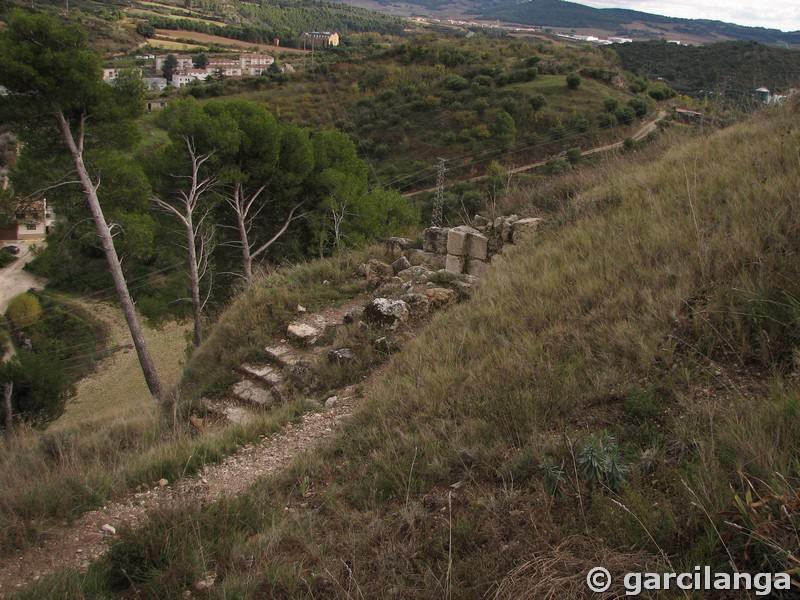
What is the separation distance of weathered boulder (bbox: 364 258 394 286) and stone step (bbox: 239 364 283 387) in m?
2.03

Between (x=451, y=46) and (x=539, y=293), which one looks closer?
(x=539, y=293)

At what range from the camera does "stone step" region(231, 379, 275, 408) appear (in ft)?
17.3

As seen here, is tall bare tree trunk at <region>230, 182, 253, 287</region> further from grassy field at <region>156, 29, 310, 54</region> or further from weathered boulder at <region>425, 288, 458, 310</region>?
grassy field at <region>156, 29, 310, 54</region>

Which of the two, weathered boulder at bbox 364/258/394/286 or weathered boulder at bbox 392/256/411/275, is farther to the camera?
weathered boulder at bbox 392/256/411/275

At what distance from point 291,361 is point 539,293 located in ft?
9.78

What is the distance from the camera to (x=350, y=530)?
2402 millimetres

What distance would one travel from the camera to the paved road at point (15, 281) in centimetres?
2364

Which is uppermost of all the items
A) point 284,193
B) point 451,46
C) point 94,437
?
point 451,46

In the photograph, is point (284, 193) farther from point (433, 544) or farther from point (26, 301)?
point (26, 301)

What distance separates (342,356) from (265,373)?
115 cm

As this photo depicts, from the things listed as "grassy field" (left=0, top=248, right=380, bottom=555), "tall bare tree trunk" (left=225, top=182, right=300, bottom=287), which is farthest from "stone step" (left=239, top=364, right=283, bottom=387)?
"tall bare tree trunk" (left=225, top=182, right=300, bottom=287)

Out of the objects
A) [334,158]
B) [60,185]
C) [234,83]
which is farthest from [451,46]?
[60,185]

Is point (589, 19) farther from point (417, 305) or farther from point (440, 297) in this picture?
point (417, 305)

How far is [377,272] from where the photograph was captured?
7543mm
